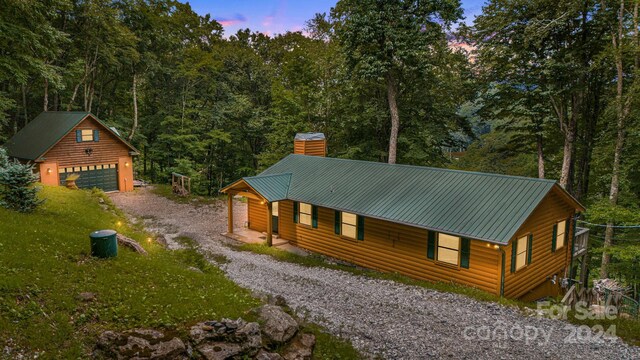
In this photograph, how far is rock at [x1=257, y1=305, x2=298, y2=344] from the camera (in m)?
8.16

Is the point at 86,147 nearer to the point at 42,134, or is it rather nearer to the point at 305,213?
the point at 42,134

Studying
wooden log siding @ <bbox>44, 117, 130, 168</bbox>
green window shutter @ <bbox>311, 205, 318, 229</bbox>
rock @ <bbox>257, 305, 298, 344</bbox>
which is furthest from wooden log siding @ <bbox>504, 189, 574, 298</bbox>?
wooden log siding @ <bbox>44, 117, 130, 168</bbox>

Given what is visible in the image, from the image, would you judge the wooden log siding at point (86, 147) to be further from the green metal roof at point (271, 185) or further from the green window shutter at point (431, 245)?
the green window shutter at point (431, 245)

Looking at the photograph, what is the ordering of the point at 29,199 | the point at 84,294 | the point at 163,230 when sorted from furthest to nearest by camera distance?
the point at 163,230 < the point at 29,199 < the point at 84,294

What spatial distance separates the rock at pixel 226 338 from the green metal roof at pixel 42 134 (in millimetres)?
25525

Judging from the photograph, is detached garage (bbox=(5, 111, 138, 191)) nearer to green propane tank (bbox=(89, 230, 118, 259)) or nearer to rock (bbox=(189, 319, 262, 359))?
green propane tank (bbox=(89, 230, 118, 259))

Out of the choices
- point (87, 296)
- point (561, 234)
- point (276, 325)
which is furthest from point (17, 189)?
point (561, 234)

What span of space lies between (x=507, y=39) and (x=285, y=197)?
15.7 m

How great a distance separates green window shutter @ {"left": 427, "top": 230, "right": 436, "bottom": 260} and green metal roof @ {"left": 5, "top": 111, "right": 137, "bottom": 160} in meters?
25.6

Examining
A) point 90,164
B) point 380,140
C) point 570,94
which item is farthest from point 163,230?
point 570,94

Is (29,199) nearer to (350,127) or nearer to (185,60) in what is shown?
(350,127)

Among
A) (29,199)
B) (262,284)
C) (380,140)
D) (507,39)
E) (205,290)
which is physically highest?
(507,39)

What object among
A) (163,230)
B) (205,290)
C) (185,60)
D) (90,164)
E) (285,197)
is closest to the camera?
(205,290)

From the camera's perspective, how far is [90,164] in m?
29.6
